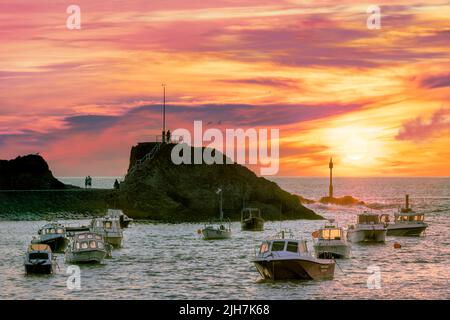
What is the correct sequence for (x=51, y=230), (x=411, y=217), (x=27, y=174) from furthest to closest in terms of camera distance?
1. (x=27, y=174)
2. (x=411, y=217)
3. (x=51, y=230)

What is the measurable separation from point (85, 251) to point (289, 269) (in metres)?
20.9

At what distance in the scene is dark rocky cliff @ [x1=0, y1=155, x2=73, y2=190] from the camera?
178863mm

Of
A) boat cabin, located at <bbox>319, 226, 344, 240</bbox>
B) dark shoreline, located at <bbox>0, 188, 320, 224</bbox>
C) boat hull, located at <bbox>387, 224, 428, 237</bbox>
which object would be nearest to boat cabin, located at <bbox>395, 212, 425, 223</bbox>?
boat hull, located at <bbox>387, 224, 428, 237</bbox>

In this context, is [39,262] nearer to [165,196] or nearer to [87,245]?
[87,245]

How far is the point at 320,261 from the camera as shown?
6141cm

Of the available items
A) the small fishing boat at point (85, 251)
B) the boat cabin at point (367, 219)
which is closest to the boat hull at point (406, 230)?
the boat cabin at point (367, 219)

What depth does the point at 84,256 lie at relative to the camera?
238ft

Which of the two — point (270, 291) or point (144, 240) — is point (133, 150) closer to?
point (144, 240)

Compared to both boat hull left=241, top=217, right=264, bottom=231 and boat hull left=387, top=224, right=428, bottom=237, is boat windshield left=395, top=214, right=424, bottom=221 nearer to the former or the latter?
boat hull left=387, top=224, right=428, bottom=237

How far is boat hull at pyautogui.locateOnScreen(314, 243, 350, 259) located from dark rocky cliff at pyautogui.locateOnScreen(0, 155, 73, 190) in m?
108

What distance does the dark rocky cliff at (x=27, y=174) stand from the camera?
179 metres

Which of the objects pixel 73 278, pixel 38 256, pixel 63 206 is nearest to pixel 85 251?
pixel 38 256
